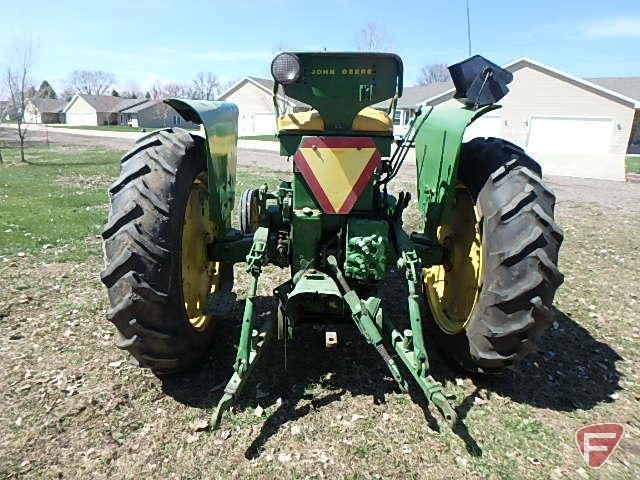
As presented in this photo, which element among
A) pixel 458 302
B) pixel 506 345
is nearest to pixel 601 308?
pixel 458 302

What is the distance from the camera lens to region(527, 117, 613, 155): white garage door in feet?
91.8

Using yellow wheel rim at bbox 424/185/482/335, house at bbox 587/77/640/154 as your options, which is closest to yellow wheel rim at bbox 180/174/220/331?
yellow wheel rim at bbox 424/185/482/335

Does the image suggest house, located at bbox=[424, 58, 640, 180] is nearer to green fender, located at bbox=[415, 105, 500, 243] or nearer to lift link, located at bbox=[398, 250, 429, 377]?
green fender, located at bbox=[415, 105, 500, 243]

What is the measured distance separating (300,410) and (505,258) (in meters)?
1.69

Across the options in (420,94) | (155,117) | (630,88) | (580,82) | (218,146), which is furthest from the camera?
(155,117)

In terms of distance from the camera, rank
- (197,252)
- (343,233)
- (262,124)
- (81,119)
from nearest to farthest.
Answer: (343,233) < (197,252) < (262,124) < (81,119)

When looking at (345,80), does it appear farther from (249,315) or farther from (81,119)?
(81,119)

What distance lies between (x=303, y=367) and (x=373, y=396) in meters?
0.62

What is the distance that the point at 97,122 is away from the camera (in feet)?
241

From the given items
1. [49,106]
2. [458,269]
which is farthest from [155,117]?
[458,269]

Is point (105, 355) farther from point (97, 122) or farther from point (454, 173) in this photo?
point (97, 122)

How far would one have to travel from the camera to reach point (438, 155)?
3691mm

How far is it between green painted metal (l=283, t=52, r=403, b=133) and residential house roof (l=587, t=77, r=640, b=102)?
36047 millimetres

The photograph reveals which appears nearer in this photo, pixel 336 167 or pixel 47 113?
pixel 336 167
